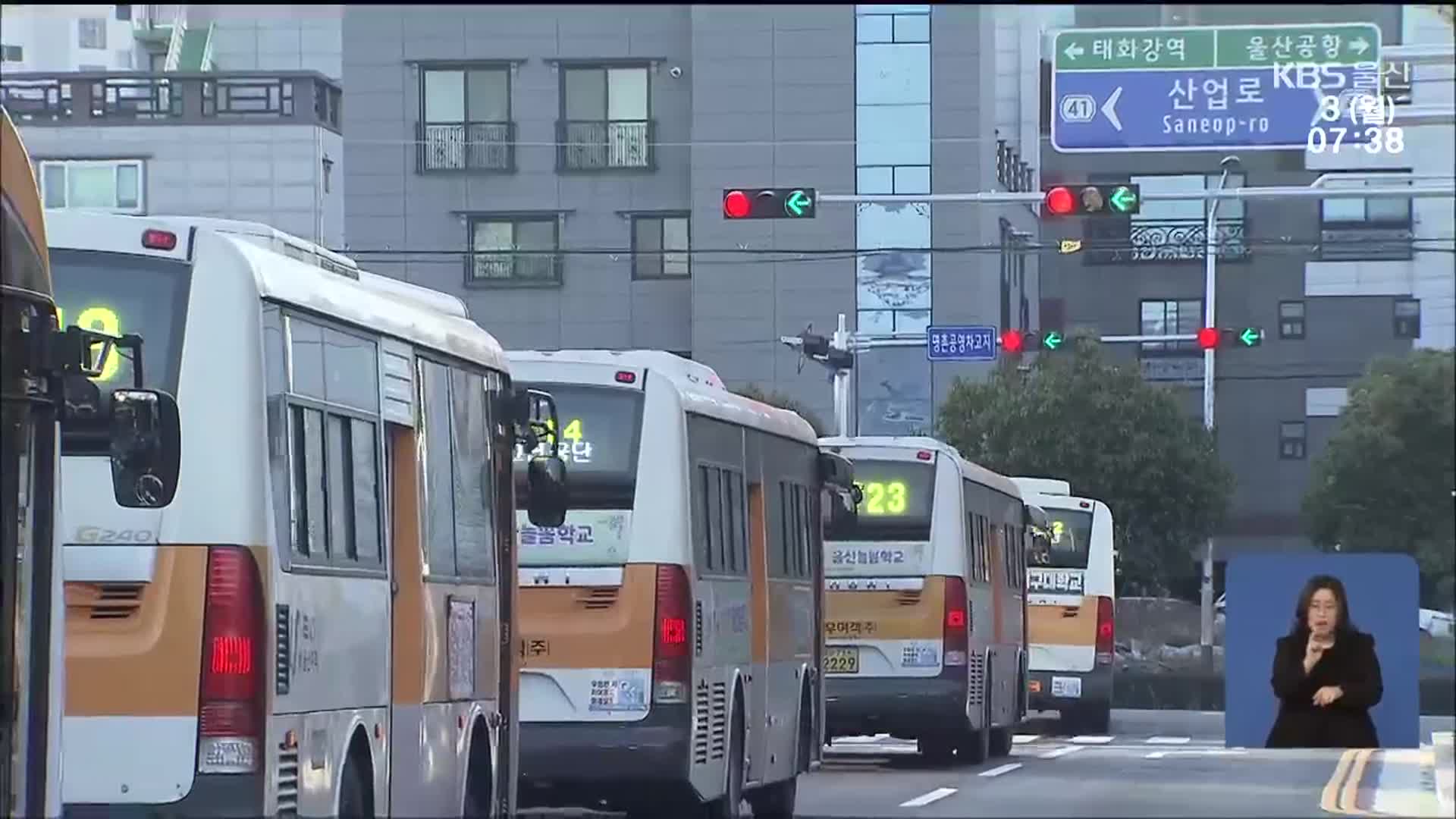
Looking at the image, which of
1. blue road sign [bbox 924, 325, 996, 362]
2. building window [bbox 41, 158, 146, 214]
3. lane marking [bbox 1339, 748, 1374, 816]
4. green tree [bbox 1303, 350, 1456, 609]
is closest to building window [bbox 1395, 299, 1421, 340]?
blue road sign [bbox 924, 325, 996, 362]

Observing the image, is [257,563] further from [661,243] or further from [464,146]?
[661,243]

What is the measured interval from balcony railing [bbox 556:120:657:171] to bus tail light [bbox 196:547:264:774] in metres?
26.5

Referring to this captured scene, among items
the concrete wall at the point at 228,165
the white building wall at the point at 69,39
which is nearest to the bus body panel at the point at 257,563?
the concrete wall at the point at 228,165

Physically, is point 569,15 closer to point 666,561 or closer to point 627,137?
point 627,137

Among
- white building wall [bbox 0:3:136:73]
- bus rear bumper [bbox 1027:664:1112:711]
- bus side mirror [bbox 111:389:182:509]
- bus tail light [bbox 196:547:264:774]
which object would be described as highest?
Answer: white building wall [bbox 0:3:136:73]

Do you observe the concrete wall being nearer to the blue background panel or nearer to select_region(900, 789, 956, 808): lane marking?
select_region(900, 789, 956, 808): lane marking

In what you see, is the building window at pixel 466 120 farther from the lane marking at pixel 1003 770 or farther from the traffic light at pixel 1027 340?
the lane marking at pixel 1003 770

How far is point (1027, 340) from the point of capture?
32.7 metres

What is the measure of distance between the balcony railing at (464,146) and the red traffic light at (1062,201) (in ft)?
38.3

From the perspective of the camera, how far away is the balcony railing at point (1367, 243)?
33406 mm

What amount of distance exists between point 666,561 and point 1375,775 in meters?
8.57

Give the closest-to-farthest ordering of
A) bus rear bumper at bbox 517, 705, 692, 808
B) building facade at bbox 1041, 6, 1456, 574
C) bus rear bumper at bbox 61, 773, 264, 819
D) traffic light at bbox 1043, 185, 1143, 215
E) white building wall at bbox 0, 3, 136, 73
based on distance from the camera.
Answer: bus rear bumper at bbox 61, 773, 264, 819 → bus rear bumper at bbox 517, 705, 692, 808 → traffic light at bbox 1043, 185, 1143, 215 → building facade at bbox 1041, 6, 1456, 574 → white building wall at bbox 0, 3, 136, 73

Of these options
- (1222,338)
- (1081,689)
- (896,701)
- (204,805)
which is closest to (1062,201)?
(896,701)

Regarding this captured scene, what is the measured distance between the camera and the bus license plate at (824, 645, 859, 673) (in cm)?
2464
